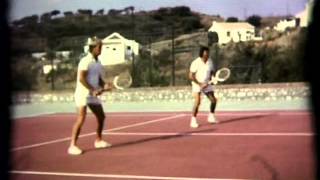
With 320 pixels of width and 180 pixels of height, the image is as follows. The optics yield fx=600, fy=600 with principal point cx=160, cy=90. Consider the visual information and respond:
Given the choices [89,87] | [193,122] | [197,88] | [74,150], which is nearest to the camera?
[89,87]

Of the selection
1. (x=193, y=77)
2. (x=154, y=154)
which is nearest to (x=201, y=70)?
(x=193, y=77)

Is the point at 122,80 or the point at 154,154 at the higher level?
the point at 122,80

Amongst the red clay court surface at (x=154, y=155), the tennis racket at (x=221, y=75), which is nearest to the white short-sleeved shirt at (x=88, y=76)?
the red clay court surface at (x=154, y=155)

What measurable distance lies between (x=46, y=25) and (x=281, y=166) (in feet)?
3.67

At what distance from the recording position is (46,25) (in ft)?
8.05

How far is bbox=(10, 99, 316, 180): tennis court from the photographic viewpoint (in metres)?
2.37

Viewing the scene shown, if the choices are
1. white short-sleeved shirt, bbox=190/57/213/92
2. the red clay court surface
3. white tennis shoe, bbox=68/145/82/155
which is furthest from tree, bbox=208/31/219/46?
white tennis shoe, bbox=68/145/82/155

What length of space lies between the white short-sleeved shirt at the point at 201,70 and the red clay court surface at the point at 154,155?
1.14ft

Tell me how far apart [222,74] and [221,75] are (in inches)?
0.8

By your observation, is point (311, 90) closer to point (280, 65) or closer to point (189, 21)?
point (280, 65)

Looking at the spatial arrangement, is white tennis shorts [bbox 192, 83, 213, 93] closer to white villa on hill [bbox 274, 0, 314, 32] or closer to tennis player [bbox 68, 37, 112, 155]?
tennis player [bbox 68, 37, 112, 155]

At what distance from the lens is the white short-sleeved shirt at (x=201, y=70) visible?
11.8 ft

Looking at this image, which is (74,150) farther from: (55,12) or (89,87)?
(55,12)

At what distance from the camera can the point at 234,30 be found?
299cm
